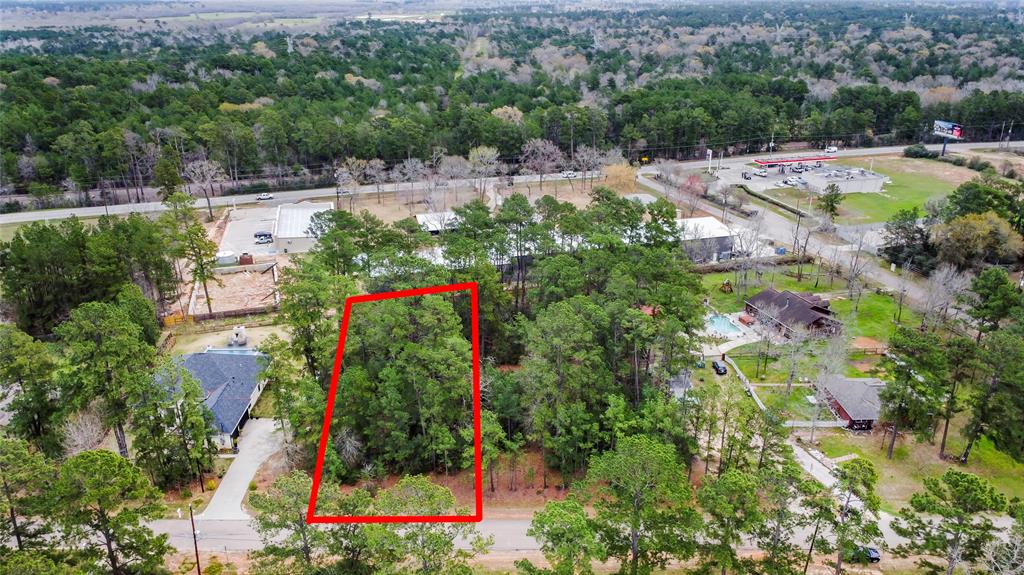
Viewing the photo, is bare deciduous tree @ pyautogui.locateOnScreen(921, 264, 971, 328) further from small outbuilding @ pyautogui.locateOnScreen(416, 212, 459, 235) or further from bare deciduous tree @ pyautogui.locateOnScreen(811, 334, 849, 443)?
small outbuilding @ pyautogui.locateOnScreen(416, 212, 459, 235)

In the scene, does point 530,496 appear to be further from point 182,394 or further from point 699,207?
point 699,207

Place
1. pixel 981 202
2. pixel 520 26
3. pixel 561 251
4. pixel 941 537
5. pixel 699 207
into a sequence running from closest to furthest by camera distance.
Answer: pixel 941 537 < pixel 561 251 < pixel 981 202 < pixel 699 207 < pixel 520 26

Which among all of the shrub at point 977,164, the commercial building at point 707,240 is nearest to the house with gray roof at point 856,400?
the commercial building at point 707,240

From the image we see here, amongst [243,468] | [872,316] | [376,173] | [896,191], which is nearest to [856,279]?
[872,316]

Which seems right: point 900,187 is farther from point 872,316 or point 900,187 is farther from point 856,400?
point 856,400

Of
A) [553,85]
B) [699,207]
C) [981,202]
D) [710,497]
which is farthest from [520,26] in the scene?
[710,497]

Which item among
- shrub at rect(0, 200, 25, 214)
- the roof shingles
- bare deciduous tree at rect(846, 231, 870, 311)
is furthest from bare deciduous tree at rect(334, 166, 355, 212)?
bare deciduous tree at rect(846, 231, 870, 311)
